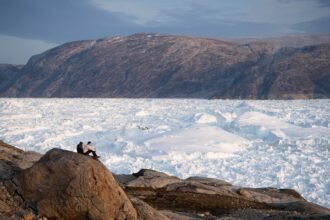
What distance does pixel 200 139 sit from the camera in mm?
21953

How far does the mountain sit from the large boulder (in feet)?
224

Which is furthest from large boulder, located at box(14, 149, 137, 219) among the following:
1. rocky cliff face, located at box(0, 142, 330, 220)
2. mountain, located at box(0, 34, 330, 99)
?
mountain, located at box(0, 34, 330, 99)

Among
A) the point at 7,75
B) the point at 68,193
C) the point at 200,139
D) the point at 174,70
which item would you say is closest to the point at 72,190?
the point at 68,193

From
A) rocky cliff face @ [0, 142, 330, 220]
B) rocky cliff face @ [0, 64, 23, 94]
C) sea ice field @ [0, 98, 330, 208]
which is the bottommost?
rocky cliff face @ [0, 64, 23, 94]

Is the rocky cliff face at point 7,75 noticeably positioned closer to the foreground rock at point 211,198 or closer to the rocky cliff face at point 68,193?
the foreground rock at point 211,198

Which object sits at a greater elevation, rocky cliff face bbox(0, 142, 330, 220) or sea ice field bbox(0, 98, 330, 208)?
rocky cliff face bbox(0, 142, 330, 220)

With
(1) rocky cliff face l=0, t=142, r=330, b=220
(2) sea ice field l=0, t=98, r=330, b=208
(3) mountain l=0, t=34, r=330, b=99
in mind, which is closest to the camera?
(1) rocky cliff face l=0, t=142, r=330, b=220

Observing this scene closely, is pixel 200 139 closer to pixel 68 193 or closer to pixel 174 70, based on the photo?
pixel 68 193

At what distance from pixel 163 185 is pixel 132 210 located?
376cm

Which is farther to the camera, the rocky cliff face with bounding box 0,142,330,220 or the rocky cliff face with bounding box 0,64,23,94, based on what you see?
the rocky cliff face with bounding box 0,64,23,94

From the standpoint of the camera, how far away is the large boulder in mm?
7488

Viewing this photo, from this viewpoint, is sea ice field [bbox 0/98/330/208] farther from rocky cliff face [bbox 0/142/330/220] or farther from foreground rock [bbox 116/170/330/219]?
rocky cliff face [bbox 0/142/330/220]

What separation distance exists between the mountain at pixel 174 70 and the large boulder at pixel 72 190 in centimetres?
6832

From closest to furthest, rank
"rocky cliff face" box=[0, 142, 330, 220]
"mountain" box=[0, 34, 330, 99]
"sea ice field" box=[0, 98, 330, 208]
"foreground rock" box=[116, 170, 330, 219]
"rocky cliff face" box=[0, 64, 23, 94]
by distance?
"rocky cliff face" box=[0, 142, 330, 220]
"foreground rock" box=[116, 170, 330, 219]
"sea ice field" box=[0, 98, 330, 208]
"mountain" box=[0, 34, 330, 99]
"rocky cliff face" box=[0, 64, 23, 94]
